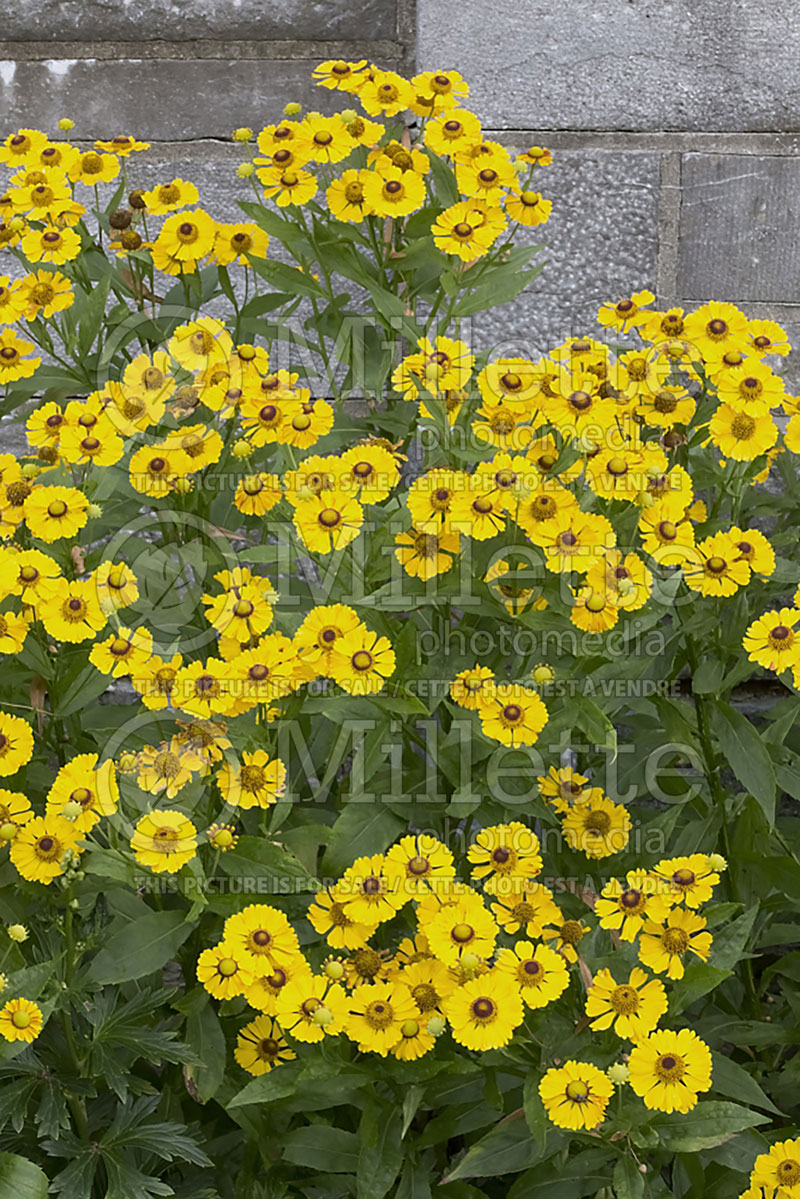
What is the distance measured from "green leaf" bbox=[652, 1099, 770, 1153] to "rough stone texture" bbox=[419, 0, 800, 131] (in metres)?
1.36

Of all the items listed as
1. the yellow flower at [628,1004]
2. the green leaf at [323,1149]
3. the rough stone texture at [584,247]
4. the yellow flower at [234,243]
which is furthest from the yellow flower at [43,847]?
the rough stone texture at [584,247]

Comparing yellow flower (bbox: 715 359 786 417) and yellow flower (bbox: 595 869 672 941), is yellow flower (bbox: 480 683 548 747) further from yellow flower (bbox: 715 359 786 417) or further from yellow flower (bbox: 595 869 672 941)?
yellow flower (bbox: 715 359 786 417)

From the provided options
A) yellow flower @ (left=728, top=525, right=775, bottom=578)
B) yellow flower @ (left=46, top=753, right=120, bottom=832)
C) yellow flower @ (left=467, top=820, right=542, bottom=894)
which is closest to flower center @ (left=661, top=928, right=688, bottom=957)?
yellow flower @ (left=467, top=820, right=542, bottom=894)

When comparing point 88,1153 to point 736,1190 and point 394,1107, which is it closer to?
point 394,1107

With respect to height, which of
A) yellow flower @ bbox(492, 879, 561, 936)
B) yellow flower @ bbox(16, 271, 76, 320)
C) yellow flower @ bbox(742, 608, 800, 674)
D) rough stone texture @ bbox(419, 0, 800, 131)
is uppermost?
rough stone texture @ bbox(419, 0, 800, 131)

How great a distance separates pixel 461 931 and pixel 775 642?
400mm

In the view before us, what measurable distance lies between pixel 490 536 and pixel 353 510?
12 centimetres

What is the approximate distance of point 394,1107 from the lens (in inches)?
40.1

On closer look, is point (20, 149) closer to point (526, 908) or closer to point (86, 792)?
point (86, 792)

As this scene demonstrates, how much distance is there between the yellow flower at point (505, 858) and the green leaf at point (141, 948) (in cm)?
27

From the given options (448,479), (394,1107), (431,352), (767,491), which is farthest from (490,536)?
(767,491)

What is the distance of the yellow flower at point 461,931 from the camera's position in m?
0.91

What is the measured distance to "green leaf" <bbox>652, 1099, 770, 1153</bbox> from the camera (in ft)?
3.05

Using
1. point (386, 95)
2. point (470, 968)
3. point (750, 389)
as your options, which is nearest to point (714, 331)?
point (750, 389)
